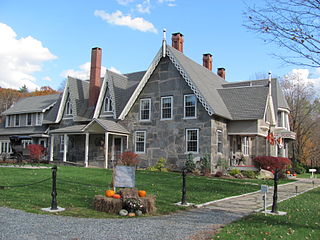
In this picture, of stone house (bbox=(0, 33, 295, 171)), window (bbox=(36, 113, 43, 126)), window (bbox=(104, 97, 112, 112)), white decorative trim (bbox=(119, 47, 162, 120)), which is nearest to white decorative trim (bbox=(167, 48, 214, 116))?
stone house (bbox=(0, 33, 295, 171))

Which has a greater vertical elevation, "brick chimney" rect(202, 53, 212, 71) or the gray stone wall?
"brick chimney" rect(202, 53, 212, 71)

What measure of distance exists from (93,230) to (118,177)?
10.6 feet

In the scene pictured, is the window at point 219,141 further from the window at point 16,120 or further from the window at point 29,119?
the window at point 16,120

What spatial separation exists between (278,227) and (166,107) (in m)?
17.1

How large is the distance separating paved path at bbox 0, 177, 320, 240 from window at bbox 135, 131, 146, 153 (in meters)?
15.3

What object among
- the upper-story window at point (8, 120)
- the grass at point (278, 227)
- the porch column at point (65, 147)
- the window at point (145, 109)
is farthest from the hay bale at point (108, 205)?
the upper-story window at point (8, 120)

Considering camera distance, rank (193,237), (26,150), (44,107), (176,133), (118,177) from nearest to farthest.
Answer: (193,237) → (118,177) → (176,133) → (26,150) → (44,107)


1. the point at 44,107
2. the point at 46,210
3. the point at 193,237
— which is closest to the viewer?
the point at 193,237

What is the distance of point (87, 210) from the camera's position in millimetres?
9992

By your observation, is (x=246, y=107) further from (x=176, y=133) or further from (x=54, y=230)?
(x=54, y=230)

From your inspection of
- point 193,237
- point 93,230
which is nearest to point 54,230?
point 93,230

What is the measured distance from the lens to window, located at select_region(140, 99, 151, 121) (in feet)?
84.5

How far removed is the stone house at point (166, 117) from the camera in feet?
77.4

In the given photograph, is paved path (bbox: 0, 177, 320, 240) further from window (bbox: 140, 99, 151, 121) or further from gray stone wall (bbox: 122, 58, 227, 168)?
window (bbox: 140, 99, 151, 121)
